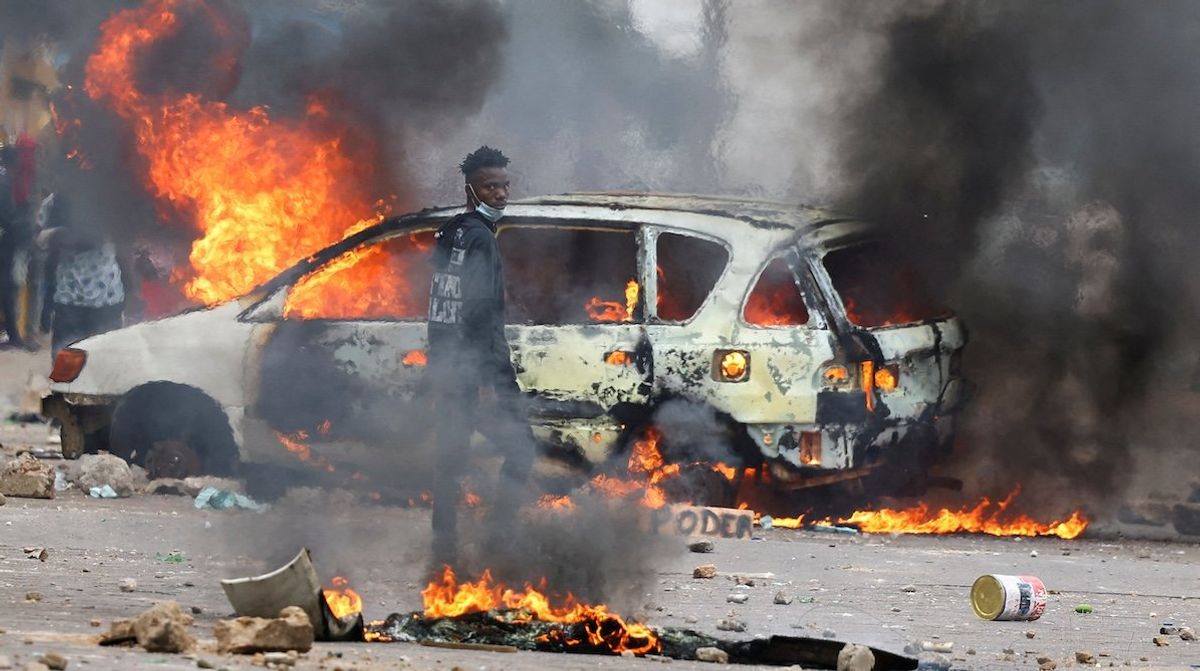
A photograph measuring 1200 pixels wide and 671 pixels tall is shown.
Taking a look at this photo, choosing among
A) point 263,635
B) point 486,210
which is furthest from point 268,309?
point 263,635

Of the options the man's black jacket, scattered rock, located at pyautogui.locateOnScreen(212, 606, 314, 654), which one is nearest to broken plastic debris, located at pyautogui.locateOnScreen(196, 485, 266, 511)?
the man's black jacket

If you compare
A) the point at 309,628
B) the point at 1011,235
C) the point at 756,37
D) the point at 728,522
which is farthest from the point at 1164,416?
the point at 309,628

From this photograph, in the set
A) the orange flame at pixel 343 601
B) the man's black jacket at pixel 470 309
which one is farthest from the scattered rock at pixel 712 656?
the man's black jacket at pixel 470 309

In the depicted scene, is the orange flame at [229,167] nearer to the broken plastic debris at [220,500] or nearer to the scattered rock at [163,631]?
the broken plastic debris at [220,500]

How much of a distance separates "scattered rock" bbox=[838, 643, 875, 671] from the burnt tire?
5041 millimetres

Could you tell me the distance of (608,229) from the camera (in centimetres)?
995

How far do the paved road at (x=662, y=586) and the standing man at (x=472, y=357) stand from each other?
34 centimetres

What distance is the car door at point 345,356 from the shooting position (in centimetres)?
959

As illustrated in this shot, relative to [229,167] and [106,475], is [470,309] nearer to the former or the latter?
[106,475]

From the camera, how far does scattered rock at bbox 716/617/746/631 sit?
260 inches

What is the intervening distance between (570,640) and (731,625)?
73 centimetres

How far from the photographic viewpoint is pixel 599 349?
31.4 feet

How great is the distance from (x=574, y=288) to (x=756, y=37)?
14.6 feet

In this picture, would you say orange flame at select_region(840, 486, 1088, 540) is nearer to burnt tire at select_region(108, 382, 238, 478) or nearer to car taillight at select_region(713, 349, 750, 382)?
car taillight at select_region(713, 349, 750, 382)
